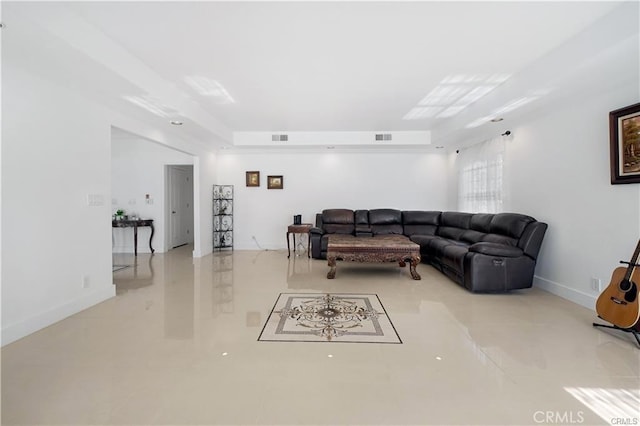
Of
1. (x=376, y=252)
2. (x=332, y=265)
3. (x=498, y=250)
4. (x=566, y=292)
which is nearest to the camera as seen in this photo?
(x=566, y=292)

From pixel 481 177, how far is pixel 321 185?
3343mm

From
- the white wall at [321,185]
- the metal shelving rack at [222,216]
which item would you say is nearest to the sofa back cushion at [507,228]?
the white wall at [321,185]

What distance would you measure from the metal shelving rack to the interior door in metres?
1.04

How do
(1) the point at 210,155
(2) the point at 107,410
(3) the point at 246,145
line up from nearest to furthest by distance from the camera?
(2) the point at 107,410
(3) the point at 246,145
(1) the point at 210,155

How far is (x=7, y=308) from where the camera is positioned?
7.57 ft

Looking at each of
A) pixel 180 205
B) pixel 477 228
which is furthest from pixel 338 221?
pixel 180 205

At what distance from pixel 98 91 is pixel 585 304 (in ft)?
18.7

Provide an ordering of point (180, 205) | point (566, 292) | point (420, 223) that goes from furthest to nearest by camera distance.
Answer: point (180, 205)
point (420, 223)
point (566, 292)

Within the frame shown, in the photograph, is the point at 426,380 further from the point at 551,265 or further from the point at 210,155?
the point at 210,155

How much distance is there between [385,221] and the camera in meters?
6.11

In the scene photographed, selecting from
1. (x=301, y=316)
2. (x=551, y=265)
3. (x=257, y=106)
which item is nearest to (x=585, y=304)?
(x=551, y=265)

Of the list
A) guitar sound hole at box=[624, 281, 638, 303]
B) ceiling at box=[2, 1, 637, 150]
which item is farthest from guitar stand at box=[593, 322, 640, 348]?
ceiling at box=[2, 1, 637, 150]

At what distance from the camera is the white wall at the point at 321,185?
6.79 meters

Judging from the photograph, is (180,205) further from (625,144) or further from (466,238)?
(625,144)
